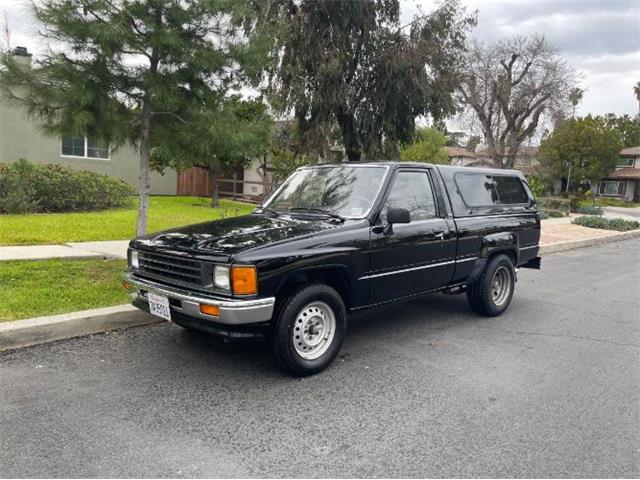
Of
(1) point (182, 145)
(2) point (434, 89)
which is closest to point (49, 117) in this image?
(1) point (182, 145)

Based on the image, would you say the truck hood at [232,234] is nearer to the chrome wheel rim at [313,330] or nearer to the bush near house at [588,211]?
the chrome wheel rim at [313,330]

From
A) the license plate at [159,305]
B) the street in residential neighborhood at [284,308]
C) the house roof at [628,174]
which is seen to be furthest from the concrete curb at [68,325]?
the house roof at [628,174]

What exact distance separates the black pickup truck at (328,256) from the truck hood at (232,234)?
11mm

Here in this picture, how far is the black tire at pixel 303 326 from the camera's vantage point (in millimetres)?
4117

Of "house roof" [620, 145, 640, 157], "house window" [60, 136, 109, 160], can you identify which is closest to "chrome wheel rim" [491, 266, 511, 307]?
Result: "house window" [60, 136, 109, 160]

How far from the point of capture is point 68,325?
501cm

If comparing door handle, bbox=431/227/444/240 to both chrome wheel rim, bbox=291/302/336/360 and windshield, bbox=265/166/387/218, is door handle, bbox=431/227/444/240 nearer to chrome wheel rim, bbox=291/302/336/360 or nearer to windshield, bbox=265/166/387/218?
windshield, bbox=265/166/387/218

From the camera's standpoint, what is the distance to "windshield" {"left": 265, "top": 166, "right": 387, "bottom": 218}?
16.8ft

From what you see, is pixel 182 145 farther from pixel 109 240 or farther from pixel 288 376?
pixel 288 376

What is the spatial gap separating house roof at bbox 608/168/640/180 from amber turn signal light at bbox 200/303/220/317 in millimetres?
57727

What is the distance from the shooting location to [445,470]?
3.02m

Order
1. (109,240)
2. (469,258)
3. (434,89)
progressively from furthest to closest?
(434,89) → (109,240) → (469,258)

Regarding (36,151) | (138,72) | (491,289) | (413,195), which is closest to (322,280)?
(413,195)

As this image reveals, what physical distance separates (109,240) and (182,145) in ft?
11.3
